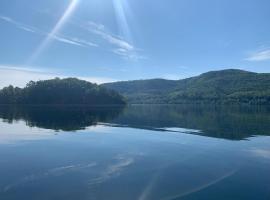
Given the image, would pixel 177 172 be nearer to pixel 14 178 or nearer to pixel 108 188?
pixel 108 188

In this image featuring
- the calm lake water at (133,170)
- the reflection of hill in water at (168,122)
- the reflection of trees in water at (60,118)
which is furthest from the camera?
the reflection of trees in water at (60,118)

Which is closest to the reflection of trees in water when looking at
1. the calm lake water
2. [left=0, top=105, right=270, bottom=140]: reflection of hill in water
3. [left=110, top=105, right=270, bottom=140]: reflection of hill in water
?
[left=0, top=105, right=270, bottom=140]: reflection of hill in water

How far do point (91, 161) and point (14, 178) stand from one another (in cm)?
782

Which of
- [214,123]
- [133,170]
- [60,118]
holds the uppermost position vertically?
[60,118]

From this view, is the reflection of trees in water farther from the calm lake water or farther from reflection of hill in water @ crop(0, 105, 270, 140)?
the calm lake water

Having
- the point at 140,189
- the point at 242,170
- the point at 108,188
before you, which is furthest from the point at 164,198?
the point at 242,170

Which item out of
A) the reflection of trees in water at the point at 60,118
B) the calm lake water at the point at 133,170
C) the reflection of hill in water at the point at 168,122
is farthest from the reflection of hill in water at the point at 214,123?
the calm lake water at the point at 133,170

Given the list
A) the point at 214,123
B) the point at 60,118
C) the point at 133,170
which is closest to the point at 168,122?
the point at 214,123

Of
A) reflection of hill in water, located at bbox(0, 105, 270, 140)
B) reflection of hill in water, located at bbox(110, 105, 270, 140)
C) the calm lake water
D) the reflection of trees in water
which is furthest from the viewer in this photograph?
the reflection of trees in water

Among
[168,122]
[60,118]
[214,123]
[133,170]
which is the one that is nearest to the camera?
[133,170]

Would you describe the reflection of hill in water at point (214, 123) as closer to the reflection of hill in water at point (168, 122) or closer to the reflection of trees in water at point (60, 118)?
the reflection of hill in water at point (168, 122)

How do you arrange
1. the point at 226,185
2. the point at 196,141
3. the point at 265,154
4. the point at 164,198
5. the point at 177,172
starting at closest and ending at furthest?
1. the point at 164,198
2. the point at 226,185
3. the point at 177,172
4. the point at 265,154
5. the point at 196,141

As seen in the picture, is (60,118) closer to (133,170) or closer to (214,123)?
(214,123)

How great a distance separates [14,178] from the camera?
22438 mm
